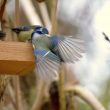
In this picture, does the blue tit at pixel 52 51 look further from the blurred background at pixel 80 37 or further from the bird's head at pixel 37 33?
the blurred background at pixel 80 37

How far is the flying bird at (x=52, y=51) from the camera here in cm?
115

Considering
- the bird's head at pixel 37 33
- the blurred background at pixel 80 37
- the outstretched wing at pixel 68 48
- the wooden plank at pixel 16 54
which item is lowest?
the blurred background at pixel 80 37

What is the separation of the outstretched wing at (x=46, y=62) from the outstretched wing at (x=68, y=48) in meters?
0.03

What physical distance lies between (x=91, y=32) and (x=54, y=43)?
1.39m

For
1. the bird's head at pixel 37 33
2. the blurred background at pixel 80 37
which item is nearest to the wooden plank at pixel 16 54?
the bird's head at pixel 37 33

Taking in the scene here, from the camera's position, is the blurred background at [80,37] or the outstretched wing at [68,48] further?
the blurred background at [80,37]

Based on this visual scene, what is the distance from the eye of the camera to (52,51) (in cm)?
120

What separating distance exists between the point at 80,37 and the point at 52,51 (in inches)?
51.8

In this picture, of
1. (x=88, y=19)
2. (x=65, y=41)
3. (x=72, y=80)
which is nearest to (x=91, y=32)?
(x=88, y=19)

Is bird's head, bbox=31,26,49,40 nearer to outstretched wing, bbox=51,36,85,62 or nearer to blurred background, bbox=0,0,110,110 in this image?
outstretched wing, bbox=51,36,85,62

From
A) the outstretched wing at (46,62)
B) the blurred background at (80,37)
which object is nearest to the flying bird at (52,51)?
the outstretched wing at (46,62)

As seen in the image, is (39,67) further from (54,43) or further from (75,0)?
(75,0)

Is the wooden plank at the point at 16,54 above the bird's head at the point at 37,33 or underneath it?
underneath

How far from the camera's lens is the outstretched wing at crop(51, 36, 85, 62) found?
1.21 meters
